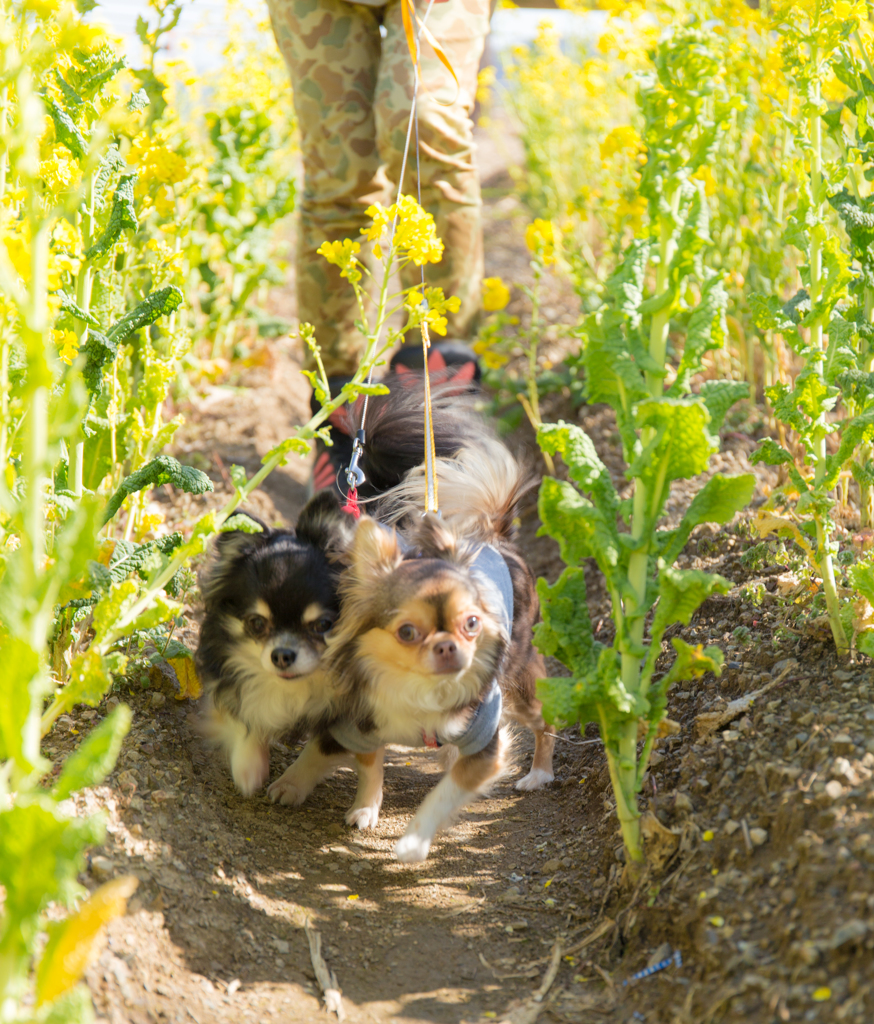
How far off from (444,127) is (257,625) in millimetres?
2166

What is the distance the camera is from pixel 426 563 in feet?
7.98

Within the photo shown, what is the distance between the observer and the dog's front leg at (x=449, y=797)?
2.34 meters

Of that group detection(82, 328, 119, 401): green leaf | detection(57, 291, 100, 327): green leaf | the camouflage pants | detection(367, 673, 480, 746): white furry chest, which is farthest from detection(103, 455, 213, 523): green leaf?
the camouflage pants

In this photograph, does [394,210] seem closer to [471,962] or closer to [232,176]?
[471,962]

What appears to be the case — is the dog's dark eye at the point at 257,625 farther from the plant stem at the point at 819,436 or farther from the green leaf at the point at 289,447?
the plant stem at the point at 819,436

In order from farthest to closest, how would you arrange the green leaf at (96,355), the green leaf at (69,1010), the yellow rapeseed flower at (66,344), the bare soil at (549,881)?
the green leaf at (96,355) < the yellow rapeseed flower at (66,344) < the bare soil at (549,881) < the green leaf at (69,1010)

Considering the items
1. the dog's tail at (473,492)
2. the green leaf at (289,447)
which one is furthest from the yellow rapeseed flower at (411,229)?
the dog's tail at (473,492)

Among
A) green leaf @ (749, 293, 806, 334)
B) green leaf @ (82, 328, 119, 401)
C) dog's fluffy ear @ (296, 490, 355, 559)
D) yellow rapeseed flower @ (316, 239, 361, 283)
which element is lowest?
dog's fluffy ear @ (296, 490, 355, 559)

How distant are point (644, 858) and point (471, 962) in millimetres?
434

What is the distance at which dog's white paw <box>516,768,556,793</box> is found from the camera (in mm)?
2900

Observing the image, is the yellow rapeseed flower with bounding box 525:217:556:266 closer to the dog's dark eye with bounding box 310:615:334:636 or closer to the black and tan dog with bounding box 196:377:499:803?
the black and tan dog with bounding box 196:377:499:803

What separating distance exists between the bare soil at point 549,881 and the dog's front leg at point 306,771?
45 mm

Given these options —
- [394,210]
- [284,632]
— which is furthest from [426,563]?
[394,210]

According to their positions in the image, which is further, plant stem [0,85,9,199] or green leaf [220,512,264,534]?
green leaf [220,512,264,534]
